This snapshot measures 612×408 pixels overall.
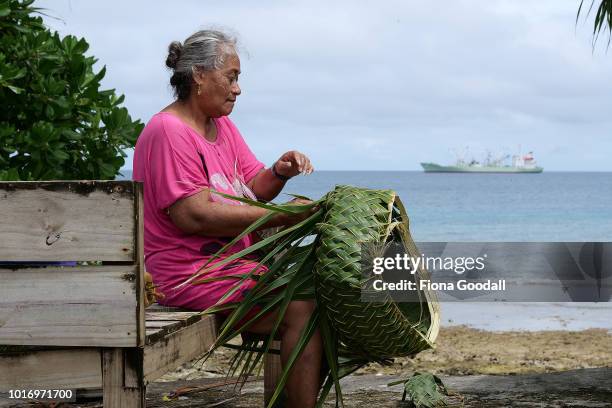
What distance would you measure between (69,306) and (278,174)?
1130 mm

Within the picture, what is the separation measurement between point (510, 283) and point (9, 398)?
1032 centimetres

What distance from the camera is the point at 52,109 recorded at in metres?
3.93

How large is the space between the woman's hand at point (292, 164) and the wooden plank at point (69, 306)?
3.07ft

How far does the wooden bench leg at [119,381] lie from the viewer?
219 centimetres

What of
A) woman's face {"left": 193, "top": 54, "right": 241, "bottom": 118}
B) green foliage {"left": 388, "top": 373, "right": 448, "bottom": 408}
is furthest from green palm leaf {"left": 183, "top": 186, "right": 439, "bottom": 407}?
green foliage {"left": 388, "top": 373, "right": 448, "bottom": 408}

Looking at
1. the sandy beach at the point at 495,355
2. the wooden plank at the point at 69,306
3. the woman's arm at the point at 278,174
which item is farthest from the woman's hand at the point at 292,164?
the sandy beach at the point at 495,355

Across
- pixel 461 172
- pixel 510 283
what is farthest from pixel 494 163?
pixel 510 283

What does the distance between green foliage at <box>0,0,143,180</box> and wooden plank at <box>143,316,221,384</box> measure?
1.57 metres

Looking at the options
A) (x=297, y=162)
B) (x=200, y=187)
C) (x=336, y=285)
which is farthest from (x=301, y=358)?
(x=297, y=162)

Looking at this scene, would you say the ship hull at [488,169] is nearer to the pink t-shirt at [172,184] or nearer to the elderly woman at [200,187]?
the elderly woman at [200,187]

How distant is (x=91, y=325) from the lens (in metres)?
2.17

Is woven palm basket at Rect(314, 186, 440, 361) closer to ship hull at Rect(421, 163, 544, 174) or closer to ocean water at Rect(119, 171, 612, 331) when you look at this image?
ocean water at Rect(119, 171, 612, 331)

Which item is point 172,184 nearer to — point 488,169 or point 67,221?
point 67,221

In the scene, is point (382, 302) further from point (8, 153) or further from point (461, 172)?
point (461, 172)
